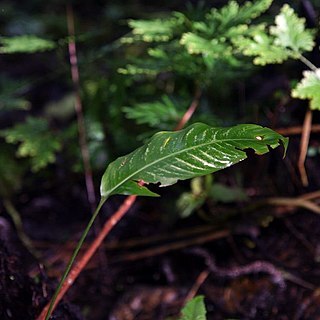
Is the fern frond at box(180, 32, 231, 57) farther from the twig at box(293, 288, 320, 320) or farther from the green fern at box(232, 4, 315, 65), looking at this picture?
the twig at box(293, 288, 320, 320)

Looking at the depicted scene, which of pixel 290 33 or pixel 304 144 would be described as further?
pixel 304 144

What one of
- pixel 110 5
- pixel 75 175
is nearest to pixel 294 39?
pixel 75 175

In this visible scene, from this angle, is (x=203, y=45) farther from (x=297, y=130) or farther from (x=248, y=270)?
(x=248, y=270)

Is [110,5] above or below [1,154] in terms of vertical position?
above

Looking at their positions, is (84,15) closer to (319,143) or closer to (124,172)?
(319,143)

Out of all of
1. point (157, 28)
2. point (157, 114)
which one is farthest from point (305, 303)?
point (157, 28)

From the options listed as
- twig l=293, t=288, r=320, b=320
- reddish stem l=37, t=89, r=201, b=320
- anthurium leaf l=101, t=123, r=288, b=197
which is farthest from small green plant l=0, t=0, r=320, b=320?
twig l=293, t=288, r=320, b=320

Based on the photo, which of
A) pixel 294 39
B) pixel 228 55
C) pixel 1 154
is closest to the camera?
pixel 294 39

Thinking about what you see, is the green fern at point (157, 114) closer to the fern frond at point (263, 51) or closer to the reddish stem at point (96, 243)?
the reddish stem at point (96, 243)
